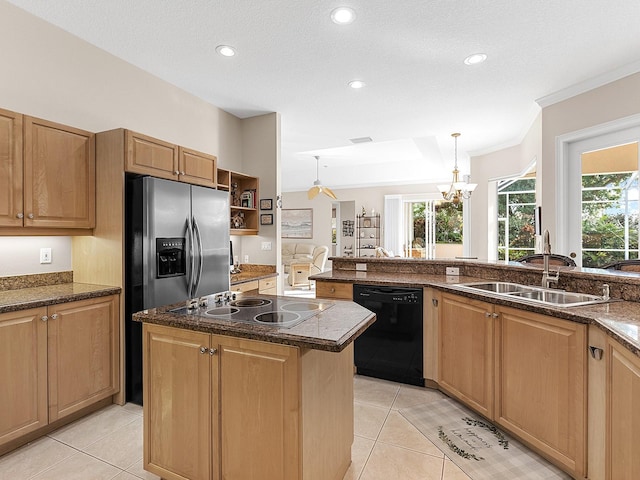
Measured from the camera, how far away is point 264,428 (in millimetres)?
1396

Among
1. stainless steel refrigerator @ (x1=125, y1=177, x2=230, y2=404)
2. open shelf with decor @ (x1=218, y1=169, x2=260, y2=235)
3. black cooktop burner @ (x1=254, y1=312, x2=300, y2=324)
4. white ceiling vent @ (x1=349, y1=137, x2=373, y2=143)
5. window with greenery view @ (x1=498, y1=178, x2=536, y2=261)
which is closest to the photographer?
black cooktop burner @ (x1=254, y1=312, x2=300, y2=324)

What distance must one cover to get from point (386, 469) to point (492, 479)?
540 millimetres

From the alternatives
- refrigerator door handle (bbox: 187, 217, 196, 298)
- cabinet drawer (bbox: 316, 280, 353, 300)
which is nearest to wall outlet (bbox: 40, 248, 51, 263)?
refrigerator door handle (bbox: 187, 217, 196, 298)

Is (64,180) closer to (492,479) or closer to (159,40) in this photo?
(159,40)

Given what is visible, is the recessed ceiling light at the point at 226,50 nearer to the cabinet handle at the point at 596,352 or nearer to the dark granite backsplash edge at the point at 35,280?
the dark granite backsplash edge at the point at 35,280

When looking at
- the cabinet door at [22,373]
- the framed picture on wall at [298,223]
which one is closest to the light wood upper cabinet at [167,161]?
the cabinet door at [22,373]

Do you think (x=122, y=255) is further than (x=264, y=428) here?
Yes

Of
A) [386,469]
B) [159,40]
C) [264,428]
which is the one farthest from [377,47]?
[386,469]

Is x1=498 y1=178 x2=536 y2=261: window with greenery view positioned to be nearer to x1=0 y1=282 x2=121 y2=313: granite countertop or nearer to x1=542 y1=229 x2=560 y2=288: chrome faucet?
x1=542 y1=229 x2=560 y2=288: chrome faucet

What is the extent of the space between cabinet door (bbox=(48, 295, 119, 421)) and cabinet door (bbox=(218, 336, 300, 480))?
4.52ft

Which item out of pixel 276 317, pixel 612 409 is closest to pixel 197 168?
pixel 276 317

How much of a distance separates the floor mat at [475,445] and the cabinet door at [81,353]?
2165mm

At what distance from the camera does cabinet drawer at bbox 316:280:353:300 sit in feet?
10.1

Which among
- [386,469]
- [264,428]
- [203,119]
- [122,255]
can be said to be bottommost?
[386,469]
